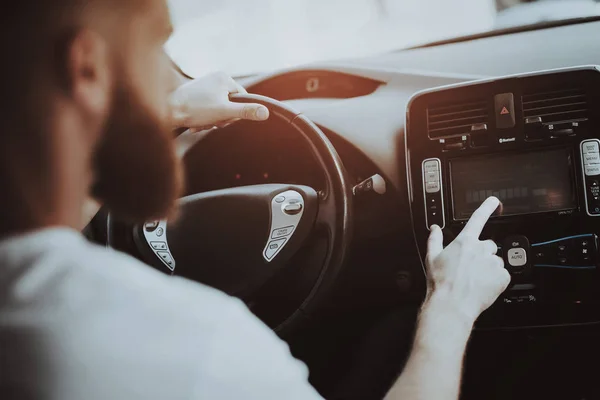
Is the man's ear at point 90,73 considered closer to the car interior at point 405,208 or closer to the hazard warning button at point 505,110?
the car interior at point 405,208

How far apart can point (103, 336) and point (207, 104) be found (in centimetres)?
50

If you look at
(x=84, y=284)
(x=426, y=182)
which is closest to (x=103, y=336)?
(x=84, y=284)

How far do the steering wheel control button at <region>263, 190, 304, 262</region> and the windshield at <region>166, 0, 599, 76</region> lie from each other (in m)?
0.27

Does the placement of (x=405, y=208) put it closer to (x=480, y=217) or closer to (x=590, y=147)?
(x=480, y=217)

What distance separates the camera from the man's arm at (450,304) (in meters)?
0.70

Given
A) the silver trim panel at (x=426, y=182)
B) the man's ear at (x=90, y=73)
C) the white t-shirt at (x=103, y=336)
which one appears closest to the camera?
the white t-shirt at (x=103, y=336)

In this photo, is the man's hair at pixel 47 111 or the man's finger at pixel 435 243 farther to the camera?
the man's finger at pixel 435 243

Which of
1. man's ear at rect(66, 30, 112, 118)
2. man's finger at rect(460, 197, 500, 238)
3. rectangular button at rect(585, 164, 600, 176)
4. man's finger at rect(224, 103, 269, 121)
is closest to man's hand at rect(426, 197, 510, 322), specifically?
man's finger at rect(460, 197, 500, 238)

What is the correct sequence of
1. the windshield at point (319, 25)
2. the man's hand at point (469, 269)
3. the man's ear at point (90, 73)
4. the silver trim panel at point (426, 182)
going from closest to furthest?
the man's ear at point (90, 73)
the man's hand at point (469, 269)
the silver trim panel at point (426, 182)
the windshield at point (319, 25)

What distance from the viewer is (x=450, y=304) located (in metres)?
0.80

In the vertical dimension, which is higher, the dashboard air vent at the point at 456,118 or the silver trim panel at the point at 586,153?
the dashboard air vent at the point at 456,118

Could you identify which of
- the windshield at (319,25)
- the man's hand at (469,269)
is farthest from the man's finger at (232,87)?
the man's hand at (469,269)

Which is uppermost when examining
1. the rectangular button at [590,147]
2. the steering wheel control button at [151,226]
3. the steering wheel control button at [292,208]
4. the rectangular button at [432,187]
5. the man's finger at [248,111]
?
the man's finger at [248,111]

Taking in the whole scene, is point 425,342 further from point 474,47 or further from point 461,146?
point 474,47
